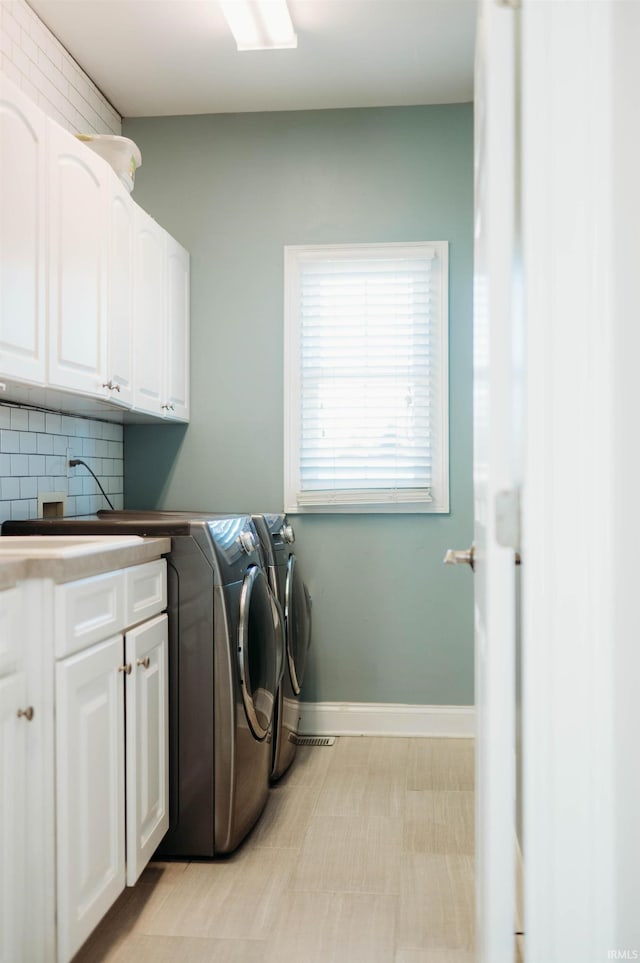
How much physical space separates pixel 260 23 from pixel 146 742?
231cm

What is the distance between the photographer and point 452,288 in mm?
3680

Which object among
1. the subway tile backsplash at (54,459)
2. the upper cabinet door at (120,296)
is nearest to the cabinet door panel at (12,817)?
the subway tile backsplash at (54,459)

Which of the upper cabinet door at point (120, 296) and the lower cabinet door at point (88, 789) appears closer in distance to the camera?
the lower cabinet door at point (88, 789)

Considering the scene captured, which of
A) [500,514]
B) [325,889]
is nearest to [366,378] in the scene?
[325,889]

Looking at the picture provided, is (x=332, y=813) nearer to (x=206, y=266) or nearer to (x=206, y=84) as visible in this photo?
(x=206, y=266)

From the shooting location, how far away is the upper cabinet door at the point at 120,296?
2.79 meters

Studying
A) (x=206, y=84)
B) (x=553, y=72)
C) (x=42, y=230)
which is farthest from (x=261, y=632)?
(x=206, y=84)

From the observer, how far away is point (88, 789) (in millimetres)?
1828

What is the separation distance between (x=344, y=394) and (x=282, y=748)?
1.49 metres

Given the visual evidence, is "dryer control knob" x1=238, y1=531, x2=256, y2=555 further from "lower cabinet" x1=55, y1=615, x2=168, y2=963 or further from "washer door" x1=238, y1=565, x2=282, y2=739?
"lower cabinet" x1=55, y1=615, x2=168, y2=963

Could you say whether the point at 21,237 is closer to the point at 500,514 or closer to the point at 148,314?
the point at 148,314

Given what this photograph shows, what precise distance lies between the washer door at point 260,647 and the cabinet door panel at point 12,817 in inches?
37.1

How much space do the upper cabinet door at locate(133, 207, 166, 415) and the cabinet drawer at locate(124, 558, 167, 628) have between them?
91 cm

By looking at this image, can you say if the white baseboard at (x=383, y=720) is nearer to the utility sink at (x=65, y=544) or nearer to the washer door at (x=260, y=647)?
the washer door at (x=260, y=647)
